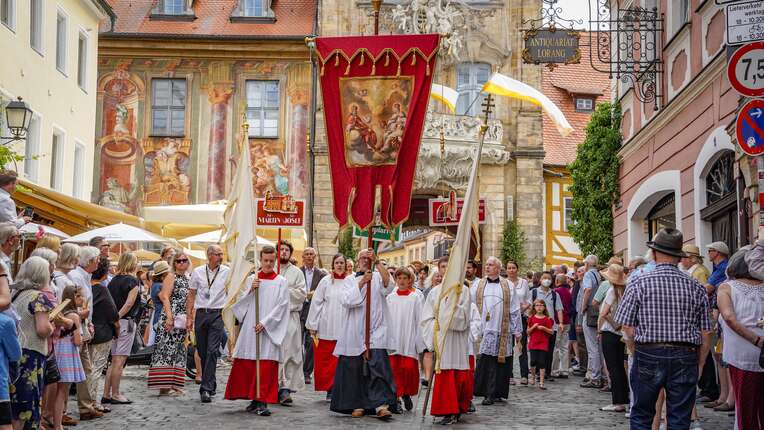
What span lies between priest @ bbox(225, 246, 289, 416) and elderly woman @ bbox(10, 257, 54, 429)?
4126mm

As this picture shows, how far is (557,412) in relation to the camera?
13578 millimetres

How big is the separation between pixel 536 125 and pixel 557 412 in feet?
74.3

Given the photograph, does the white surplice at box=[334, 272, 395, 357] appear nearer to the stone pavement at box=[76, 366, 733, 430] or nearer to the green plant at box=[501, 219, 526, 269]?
the stone pavement at box=[76, 366, 733, 430]

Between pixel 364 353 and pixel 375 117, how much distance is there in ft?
9.27

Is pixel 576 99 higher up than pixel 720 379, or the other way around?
pixel 576 99

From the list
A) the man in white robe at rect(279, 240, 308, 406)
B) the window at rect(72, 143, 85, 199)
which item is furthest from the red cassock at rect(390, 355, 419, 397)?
the window at rect(72, 143, 85, 199)

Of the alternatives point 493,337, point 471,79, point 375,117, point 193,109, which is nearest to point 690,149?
point 493,337

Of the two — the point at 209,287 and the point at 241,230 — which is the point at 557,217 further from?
the point at 241,230

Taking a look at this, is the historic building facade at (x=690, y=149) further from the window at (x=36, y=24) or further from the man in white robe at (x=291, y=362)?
the window at (x=36, y=24)

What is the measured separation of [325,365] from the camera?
595 inches

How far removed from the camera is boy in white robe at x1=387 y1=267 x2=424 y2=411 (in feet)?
46.7

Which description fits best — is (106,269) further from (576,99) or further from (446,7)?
(576,99)

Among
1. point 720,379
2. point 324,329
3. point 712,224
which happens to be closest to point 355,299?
point 324,329

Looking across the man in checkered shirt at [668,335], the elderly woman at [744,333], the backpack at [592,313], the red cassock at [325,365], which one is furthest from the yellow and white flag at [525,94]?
the man in checkered shirt at [668,335]
